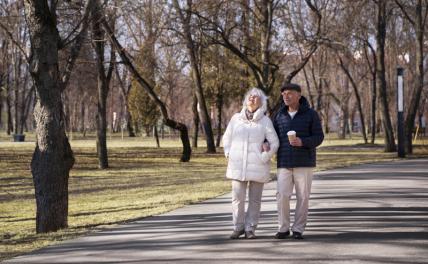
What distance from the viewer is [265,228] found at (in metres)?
9.90

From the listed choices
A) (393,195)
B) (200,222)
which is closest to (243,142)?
(200,222)

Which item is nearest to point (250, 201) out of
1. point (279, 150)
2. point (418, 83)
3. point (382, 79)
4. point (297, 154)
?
point (279, 150)

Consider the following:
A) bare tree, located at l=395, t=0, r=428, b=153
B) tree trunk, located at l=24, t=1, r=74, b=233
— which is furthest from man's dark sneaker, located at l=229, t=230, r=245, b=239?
bare tree, located at l=395, t=0, r=428, b=153

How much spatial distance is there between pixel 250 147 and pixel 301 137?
0.63 m

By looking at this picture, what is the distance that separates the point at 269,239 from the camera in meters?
8.84

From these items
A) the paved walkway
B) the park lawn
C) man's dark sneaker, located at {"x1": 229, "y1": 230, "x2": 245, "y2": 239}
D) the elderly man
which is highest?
the elderly man

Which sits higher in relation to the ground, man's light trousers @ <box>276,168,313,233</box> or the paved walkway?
man's light trousers @ <box>276,168,313,233</box>

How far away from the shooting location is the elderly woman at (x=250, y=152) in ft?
28.4

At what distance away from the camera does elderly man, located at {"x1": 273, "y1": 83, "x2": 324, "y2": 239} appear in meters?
8.54

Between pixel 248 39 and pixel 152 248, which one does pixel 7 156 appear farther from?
pixel 152 248

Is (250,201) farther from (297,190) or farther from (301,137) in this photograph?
(301,137)

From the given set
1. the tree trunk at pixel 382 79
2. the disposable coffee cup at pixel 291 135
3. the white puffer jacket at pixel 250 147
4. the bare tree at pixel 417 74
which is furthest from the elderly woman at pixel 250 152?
the tree trunk at pixel 382 79

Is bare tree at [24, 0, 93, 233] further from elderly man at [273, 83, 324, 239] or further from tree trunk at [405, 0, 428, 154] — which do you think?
tree trunk at [405, 0, 428, 154]

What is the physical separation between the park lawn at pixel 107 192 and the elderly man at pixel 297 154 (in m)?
3.23
